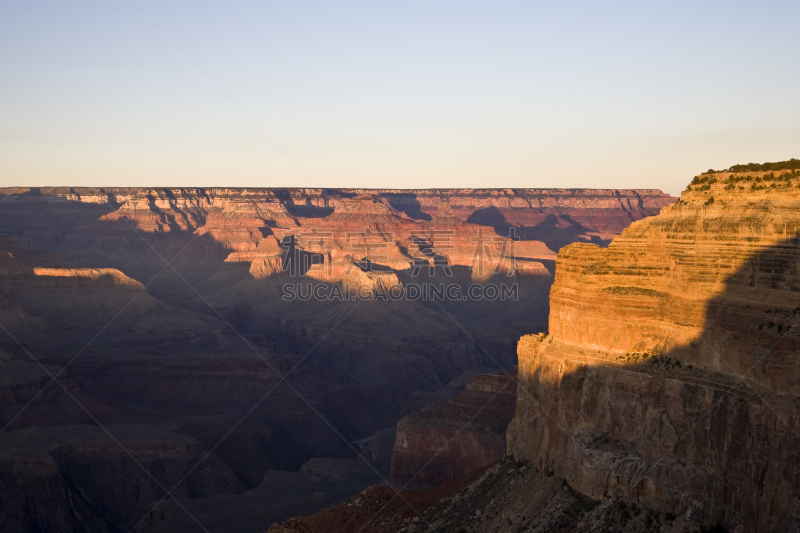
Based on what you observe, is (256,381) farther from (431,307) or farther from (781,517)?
(781,517)

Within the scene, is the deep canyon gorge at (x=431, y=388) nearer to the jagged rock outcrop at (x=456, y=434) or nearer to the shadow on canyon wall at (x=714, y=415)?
the shadow on canyon wall at (x=714, y=415)

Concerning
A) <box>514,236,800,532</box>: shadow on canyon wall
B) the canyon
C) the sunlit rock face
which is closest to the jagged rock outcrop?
the canyon

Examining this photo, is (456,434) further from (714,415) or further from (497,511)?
(714,415)

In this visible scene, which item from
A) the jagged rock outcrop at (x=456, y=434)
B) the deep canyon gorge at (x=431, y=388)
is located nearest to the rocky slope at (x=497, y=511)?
the deep canyon gorge at (x=431, y=388)

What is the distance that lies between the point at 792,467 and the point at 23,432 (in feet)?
258

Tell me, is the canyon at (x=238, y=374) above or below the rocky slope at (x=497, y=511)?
below

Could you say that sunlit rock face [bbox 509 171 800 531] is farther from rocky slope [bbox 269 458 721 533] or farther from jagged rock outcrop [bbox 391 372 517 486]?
jagged rock outcrop [bbox 391 372 517 486]

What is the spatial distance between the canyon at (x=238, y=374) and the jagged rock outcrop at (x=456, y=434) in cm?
46

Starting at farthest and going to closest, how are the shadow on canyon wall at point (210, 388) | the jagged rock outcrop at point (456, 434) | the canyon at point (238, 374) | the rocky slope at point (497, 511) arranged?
1. the shadow on canyon wall at point (210, 388)
2. the canyon at point (238, 374)
3. the jagged rock outcrop at point (456, 434)
4. the rocky slope at point (497, 511)

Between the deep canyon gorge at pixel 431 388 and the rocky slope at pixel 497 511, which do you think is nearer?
the deep canyon gorge at pixel 431 388

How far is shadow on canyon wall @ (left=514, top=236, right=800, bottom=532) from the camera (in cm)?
2472

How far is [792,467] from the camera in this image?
2353 centimetres

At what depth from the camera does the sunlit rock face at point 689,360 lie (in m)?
25.3

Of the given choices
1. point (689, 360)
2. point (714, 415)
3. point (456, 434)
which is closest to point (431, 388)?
point (456, 434)
